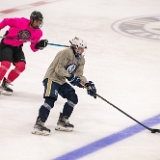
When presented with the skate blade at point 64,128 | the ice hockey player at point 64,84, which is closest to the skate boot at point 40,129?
the ice hockey player at point 64,84

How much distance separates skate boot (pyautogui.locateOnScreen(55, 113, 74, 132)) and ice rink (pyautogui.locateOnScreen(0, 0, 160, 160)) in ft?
0.14

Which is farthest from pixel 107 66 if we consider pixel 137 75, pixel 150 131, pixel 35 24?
pixel 150 131

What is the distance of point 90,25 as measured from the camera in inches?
359

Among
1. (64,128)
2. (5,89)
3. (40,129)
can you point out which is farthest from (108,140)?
(5,89)

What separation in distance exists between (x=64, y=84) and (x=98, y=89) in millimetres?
1231

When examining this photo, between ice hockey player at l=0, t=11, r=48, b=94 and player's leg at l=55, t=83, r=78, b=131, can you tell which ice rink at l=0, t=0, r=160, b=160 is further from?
ice hockey player at l=0, t=11, r=48, b=94

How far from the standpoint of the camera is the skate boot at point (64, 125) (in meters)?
5.11

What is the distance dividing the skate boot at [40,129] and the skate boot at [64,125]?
0.16 metres

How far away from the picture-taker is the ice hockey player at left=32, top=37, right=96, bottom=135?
495cm

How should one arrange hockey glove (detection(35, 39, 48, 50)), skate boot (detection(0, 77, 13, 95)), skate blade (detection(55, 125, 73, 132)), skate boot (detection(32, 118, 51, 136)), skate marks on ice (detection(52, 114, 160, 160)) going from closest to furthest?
skate marks on ice (detection(52, 114, 160, 160)) → skate boot (detection(32, 118, 51, 136)) → skate blade (detection(55, 125, 73, 132)) → hockey glove (detection(35, 39, 48, 50)) → skate boot (detection(0, 77, 13, 95))

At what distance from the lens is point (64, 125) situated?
511 centimetres

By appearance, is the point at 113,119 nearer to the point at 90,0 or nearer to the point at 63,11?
the point at 63,11

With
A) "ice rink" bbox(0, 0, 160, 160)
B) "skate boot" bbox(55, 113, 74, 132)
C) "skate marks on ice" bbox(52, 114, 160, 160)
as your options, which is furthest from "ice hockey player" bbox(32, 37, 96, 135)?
"skate marks on ice" bbox(52, 114, 160, 160)

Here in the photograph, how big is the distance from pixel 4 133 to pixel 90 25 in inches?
173
